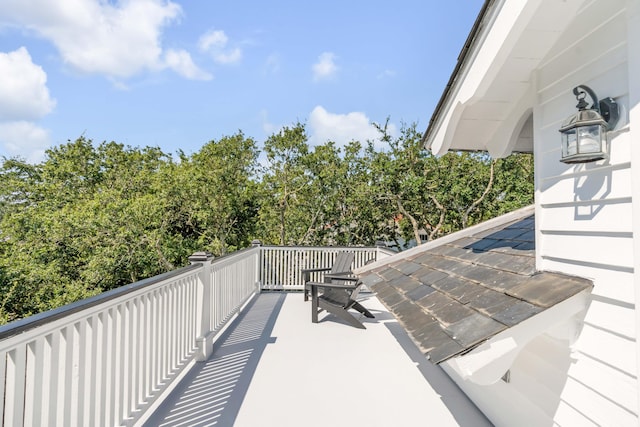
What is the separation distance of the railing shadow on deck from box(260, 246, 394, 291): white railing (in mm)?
2813

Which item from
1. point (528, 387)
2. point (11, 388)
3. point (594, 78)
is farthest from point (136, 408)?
point (594, 78)

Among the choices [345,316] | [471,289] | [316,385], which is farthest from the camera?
[345,316]

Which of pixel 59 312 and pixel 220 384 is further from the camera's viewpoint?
pixel 220 384

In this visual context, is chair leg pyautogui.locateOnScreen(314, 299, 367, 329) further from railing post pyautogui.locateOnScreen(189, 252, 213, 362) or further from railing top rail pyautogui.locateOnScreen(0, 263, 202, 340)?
railing top rail pyautogui.locateOnScreen(0, 263, 202, 340)

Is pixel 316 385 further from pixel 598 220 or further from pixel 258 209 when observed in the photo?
pixel 258 209

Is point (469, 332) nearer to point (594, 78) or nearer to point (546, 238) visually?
point (546, 238)

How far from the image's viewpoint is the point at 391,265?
420 cm

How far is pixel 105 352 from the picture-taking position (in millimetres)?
2098

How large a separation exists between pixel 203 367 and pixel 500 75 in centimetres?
361

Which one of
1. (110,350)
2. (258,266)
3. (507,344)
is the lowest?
(258,266)

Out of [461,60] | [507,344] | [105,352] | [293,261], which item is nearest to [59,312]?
[105,352]

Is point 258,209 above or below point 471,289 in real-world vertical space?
above

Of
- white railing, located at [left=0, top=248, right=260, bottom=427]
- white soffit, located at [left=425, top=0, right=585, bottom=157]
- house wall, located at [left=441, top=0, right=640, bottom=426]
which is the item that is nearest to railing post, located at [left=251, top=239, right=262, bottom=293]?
white railing, located at [left=0, top=248, right=260, bottom=427]

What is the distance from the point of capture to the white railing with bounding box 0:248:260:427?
145 cm
